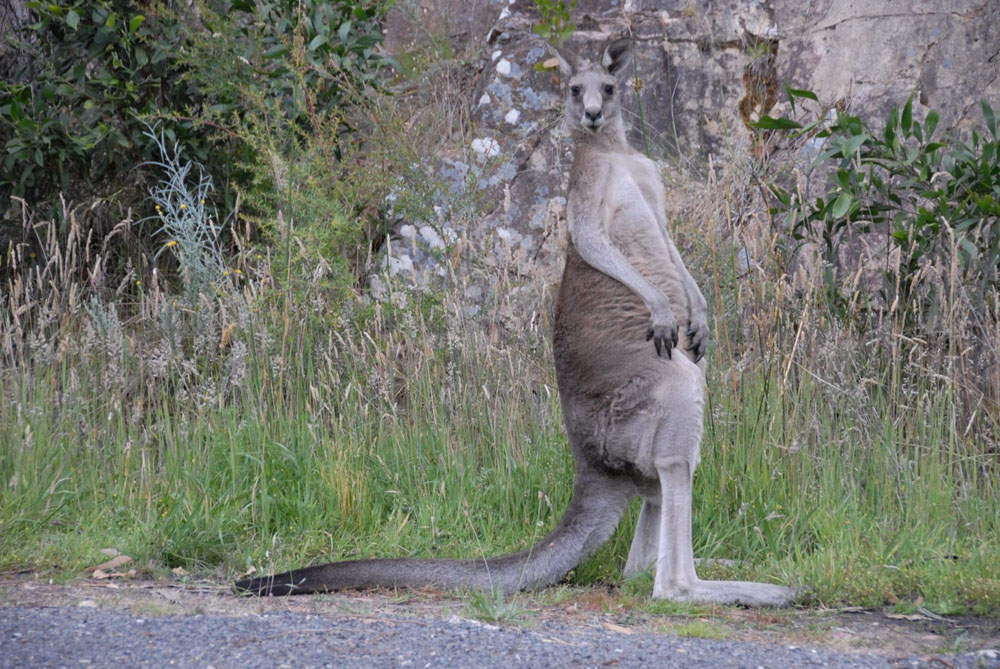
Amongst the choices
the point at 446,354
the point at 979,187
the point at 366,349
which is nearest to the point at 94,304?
the point at 366,349

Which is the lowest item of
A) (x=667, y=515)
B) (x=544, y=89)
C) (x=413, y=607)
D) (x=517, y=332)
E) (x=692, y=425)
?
(x=413, y=607)

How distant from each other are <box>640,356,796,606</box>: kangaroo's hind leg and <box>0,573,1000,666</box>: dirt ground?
0.08m

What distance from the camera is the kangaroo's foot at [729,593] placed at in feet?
14.7

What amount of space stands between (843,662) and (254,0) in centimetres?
714

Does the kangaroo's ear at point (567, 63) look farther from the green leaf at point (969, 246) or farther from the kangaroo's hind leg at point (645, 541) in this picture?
the kangaroo's hind leg at point (645, 541)

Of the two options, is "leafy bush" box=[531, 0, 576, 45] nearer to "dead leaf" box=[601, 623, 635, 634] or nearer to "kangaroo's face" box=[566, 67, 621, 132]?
"kangaroo's face" box=[566, 67, 621, 132]

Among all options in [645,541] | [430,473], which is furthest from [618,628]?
[430,473]

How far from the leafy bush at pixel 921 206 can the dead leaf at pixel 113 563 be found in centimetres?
393

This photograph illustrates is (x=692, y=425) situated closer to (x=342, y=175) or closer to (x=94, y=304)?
(x=94, y=304)

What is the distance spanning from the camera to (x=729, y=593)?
4.52m

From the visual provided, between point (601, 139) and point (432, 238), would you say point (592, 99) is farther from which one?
point (432, 238)

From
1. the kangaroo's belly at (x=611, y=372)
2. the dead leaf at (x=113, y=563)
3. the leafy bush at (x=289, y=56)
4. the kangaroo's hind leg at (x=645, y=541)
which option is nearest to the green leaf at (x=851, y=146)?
the kangaroo's belly at (x=611, y=372)

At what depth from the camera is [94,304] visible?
254 inches

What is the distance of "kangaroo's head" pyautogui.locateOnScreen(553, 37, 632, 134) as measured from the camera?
5.49 m
